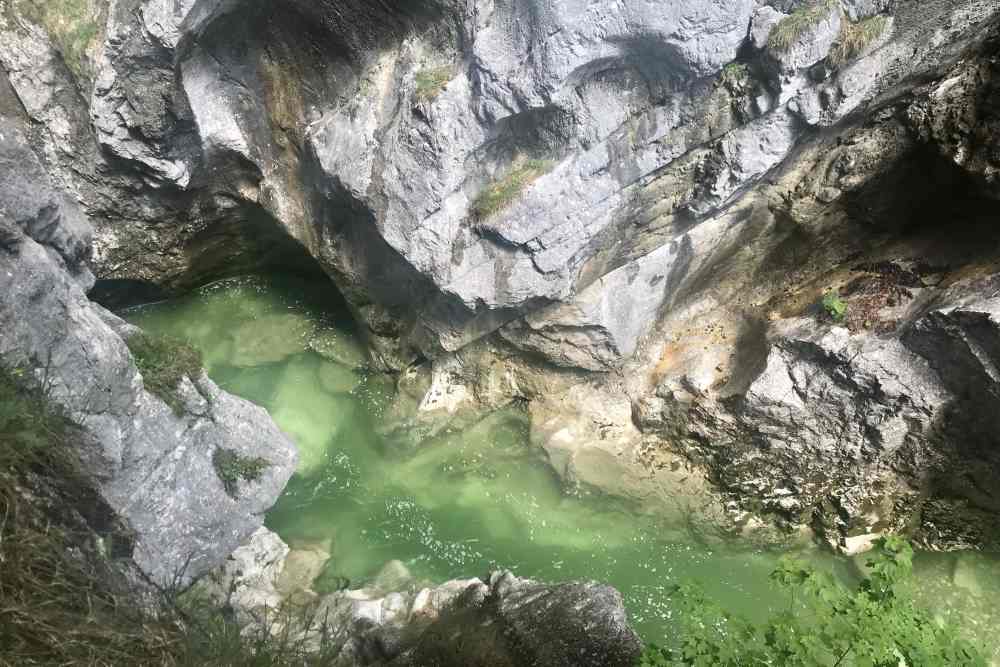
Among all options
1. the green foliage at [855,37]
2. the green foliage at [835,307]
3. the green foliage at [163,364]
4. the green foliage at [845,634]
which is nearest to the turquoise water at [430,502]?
the green foliage at [163,364]

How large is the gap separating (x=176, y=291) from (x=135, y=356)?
13.9 feet

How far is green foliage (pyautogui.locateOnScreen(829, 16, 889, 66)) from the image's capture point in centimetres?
614

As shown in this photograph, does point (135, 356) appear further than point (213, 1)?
No

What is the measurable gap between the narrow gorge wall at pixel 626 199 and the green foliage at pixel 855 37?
0.02 m

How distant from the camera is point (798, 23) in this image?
19.8 feet

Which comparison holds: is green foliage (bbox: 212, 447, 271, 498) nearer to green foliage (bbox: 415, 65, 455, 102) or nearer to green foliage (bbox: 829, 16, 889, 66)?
green foliage (bbox: 415, 65, 455, 102)

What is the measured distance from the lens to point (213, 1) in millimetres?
6324

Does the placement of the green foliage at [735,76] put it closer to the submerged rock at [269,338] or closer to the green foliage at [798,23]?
the green foliage at [798,23]

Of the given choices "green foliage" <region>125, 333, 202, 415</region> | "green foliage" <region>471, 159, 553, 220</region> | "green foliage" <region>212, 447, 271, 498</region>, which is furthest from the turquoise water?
"green foliage" <region>471, 159, 553, 220</region>

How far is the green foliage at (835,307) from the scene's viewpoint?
7.18 m

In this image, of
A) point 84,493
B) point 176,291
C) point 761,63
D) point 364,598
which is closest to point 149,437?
point 84,493

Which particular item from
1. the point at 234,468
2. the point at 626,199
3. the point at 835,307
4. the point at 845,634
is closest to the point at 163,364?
the point at 234,468

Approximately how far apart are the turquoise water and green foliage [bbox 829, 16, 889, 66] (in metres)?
5.57

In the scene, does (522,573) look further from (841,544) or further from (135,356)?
(135,356)
